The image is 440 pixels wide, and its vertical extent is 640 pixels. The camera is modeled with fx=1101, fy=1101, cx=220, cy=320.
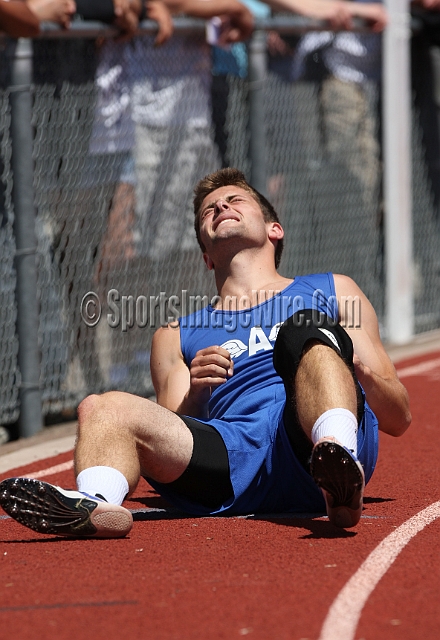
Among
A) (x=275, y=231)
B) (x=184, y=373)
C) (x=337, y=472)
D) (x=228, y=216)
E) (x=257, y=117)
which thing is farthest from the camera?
(x=257, y=117)

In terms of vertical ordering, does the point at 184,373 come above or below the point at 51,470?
above

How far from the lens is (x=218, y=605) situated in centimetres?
288

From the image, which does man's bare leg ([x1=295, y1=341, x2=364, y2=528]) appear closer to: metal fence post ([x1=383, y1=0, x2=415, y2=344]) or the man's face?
the man's face

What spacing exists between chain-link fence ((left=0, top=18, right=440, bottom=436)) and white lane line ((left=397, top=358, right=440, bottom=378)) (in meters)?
1.06

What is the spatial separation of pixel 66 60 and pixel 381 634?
440cm

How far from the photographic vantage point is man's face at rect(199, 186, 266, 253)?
176 inches

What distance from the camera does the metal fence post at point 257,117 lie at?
295 inches

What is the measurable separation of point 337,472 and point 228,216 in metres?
1.57

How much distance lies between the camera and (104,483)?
11.4 feet

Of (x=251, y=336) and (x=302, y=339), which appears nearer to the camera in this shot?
(x=302, y=339)

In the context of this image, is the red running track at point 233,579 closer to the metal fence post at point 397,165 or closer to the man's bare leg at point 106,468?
the man's bare leg at point 106,468

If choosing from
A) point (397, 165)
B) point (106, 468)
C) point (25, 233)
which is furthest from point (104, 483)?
point (397, 165)

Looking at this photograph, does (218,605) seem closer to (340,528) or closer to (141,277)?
(340,528)

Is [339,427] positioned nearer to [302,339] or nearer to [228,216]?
[302,339]
